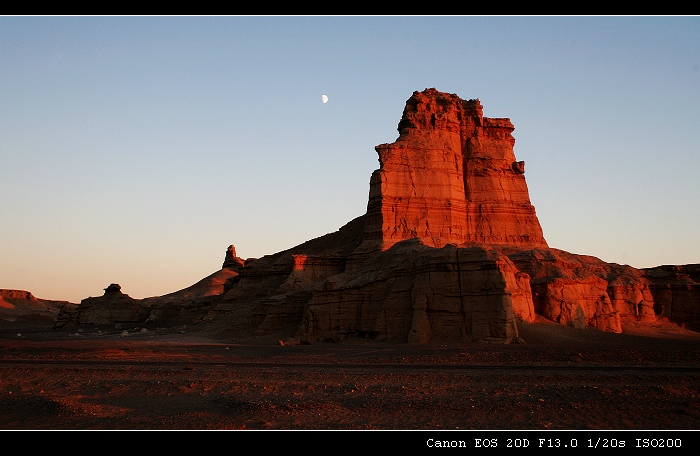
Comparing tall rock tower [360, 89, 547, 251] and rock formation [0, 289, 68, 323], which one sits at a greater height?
tall rock tower [360, 89, 547, 251]

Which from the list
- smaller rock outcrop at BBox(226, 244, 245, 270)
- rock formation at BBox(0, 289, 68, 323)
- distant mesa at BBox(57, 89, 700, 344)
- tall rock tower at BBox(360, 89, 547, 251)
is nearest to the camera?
distant mesa at BBox(57, 89, 700, 344)

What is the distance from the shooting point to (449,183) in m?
55.6

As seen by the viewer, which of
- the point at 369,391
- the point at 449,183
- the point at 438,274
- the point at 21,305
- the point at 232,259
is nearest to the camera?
the point at 369,391

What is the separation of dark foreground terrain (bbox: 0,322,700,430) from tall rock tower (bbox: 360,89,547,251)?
86.3 ft

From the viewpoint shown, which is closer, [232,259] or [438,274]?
[438,274]

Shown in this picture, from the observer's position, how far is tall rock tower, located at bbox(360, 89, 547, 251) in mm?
53884

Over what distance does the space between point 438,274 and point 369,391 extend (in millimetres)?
17167

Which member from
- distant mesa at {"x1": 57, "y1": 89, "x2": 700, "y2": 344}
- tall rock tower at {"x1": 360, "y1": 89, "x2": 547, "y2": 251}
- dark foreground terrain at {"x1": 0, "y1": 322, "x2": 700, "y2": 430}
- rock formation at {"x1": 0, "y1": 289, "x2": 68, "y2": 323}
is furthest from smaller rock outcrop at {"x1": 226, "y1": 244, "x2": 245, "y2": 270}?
dark foreground terrain at {"x1": 0, "y1": 322, "x2": 700, "y2": 430}

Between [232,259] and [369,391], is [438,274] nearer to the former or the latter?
[369,391]

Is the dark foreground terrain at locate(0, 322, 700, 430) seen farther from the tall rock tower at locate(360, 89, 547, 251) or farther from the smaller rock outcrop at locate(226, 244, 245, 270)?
the smaller rock outcrop at locate(226, 244, 245, 270)

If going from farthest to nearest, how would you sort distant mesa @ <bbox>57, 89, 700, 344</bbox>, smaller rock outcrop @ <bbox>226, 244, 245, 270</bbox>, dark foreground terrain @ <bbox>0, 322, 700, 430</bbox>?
smaller rock outcrop @ <bbox>226, 244, 245, 270</bbox>, distant mesa @ <bbox>57, 89, 700, 344</bbox>, dark foreground terrain @ <bbox>0, 322, 700, 430</bbox>

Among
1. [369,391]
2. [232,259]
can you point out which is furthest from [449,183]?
[232,259]
